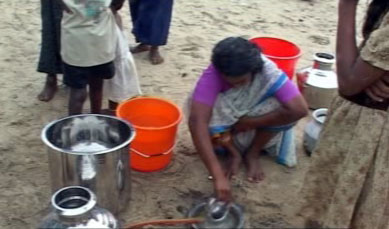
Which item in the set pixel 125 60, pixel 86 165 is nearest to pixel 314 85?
pixel 125 60

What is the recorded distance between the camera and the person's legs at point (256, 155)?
9.52 feet

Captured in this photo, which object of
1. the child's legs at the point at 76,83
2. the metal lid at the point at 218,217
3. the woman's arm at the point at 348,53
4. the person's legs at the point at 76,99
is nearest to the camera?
the woman's arm at the point at 348,53

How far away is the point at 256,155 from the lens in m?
2.98

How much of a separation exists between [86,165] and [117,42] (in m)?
0.96

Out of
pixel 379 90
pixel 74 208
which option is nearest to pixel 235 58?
pixel 379 90

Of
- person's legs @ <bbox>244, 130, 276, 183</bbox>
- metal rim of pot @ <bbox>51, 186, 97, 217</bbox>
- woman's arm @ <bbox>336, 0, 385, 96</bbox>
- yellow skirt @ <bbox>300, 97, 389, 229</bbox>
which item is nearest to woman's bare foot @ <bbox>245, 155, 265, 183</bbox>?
person's legs @ <bbox>244, 130, 276, 183</bbox>

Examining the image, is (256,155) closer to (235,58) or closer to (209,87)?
(209,87)

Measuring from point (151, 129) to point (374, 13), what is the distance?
4.06 ft

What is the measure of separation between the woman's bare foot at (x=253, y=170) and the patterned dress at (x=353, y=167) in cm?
76

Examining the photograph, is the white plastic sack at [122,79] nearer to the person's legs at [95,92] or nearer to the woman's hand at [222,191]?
the person's legs at [95,92]

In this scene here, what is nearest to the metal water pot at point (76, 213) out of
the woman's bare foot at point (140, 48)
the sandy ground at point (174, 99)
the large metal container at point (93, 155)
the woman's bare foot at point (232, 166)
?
the large metal container at point (93, 155)

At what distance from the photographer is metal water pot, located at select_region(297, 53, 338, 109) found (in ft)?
11.5

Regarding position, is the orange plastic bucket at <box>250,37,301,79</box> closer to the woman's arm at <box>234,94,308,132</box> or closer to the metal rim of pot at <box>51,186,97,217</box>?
the woman's arm at <box>234,94,308,132</box>

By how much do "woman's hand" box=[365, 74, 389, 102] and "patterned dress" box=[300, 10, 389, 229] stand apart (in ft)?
0.21
